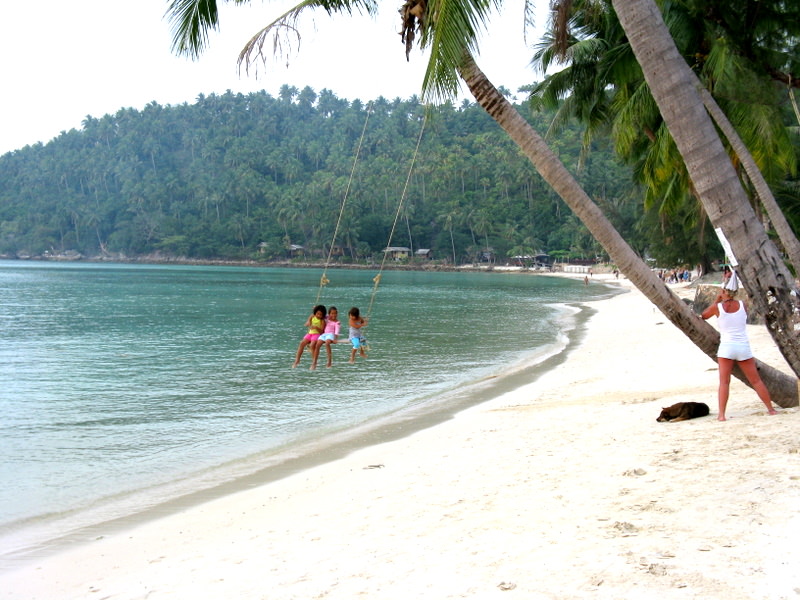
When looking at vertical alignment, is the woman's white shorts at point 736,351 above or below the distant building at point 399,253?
below

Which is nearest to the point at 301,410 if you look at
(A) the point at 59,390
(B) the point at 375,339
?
(A) the point at 59,390

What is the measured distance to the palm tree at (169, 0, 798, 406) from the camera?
7.06 metres

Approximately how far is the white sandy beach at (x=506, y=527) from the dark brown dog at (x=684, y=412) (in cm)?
20

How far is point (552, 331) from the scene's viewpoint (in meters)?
30.8

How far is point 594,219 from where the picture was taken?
7652 mm

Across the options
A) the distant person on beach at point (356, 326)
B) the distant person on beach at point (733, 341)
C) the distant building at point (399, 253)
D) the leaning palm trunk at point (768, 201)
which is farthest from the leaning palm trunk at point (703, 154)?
the distant building at point (399, 253)

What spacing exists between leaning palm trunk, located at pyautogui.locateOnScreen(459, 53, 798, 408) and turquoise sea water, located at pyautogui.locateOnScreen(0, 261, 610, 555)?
6124mm

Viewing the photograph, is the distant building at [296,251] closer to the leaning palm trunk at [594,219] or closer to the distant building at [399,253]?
the distant building at [399,253]

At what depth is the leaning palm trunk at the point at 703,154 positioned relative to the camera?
7074mm

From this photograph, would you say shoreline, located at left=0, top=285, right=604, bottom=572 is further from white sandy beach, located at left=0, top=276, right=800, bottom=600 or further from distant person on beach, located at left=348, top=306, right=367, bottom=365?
distant person on beach, located at left=348, top=306, right=367, bottom=365

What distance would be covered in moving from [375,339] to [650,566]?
983 inches

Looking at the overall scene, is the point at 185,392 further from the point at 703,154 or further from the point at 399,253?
the point at 399,253

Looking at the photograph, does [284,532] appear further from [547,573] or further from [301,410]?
[301,410]

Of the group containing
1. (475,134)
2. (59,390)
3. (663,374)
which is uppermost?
(475,134)
